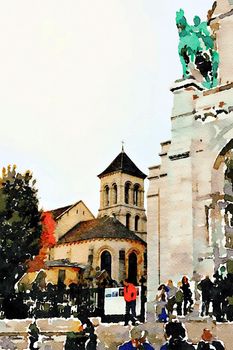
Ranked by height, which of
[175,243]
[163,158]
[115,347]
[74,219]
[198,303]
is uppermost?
[74,219]

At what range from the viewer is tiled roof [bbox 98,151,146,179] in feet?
276

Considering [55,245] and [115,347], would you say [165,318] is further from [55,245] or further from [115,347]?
[55,245]

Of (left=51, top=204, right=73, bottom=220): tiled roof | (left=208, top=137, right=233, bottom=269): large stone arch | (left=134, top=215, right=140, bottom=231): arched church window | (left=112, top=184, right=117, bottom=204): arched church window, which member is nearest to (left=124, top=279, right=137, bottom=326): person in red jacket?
(left=208, top=137, right=233, bottom=269): large stone arch

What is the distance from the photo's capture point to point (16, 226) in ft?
111

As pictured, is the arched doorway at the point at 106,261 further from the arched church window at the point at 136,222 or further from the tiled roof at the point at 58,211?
the arched church window at the point at 136,222

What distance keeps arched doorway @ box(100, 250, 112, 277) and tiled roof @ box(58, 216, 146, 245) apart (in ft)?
5.93

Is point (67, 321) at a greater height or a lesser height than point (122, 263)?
lesser

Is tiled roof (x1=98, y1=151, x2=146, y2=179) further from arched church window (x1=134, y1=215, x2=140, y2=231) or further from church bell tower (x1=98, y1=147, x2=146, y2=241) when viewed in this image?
arched church window (x1=134, y1=215, x2=140, y2=231)

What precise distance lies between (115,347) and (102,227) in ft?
162

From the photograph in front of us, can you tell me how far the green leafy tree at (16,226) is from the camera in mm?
32625

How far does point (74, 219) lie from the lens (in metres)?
73.8

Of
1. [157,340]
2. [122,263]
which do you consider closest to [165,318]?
[157,340]

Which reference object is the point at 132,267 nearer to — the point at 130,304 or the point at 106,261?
the point at 106,261

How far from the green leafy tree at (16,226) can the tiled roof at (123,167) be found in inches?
1873
